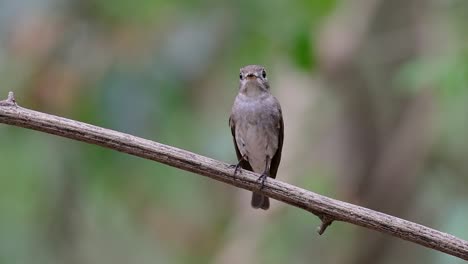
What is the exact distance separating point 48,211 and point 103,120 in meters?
1.25

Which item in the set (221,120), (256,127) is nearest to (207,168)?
(256,127)

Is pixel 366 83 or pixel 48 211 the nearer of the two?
pixel 48 211

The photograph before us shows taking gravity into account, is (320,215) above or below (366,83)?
below

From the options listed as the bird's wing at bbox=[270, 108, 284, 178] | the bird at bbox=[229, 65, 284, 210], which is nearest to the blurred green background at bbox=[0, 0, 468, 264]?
the bird at bbox=[229, 65, 284, 210]

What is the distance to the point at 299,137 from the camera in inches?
280

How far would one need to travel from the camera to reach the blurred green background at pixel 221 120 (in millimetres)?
5855

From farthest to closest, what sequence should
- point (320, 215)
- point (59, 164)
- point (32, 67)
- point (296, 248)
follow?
point (296, 248) < point (59, 164) < point (32, 67) < point (320, 215)

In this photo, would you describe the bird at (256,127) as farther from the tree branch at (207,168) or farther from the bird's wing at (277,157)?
the tree branch at (207,168)

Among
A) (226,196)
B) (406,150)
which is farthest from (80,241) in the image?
(406,150)

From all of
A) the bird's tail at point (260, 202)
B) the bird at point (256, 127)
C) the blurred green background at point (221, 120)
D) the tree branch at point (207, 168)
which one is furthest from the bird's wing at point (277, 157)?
the tree branch at point (207, 168)

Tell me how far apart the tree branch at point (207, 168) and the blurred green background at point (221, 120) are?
1.49 m

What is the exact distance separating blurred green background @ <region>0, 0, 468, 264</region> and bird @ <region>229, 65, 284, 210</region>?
0.10 m

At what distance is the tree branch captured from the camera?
3861 mm

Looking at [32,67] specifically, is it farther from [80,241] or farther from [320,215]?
[320,215]
